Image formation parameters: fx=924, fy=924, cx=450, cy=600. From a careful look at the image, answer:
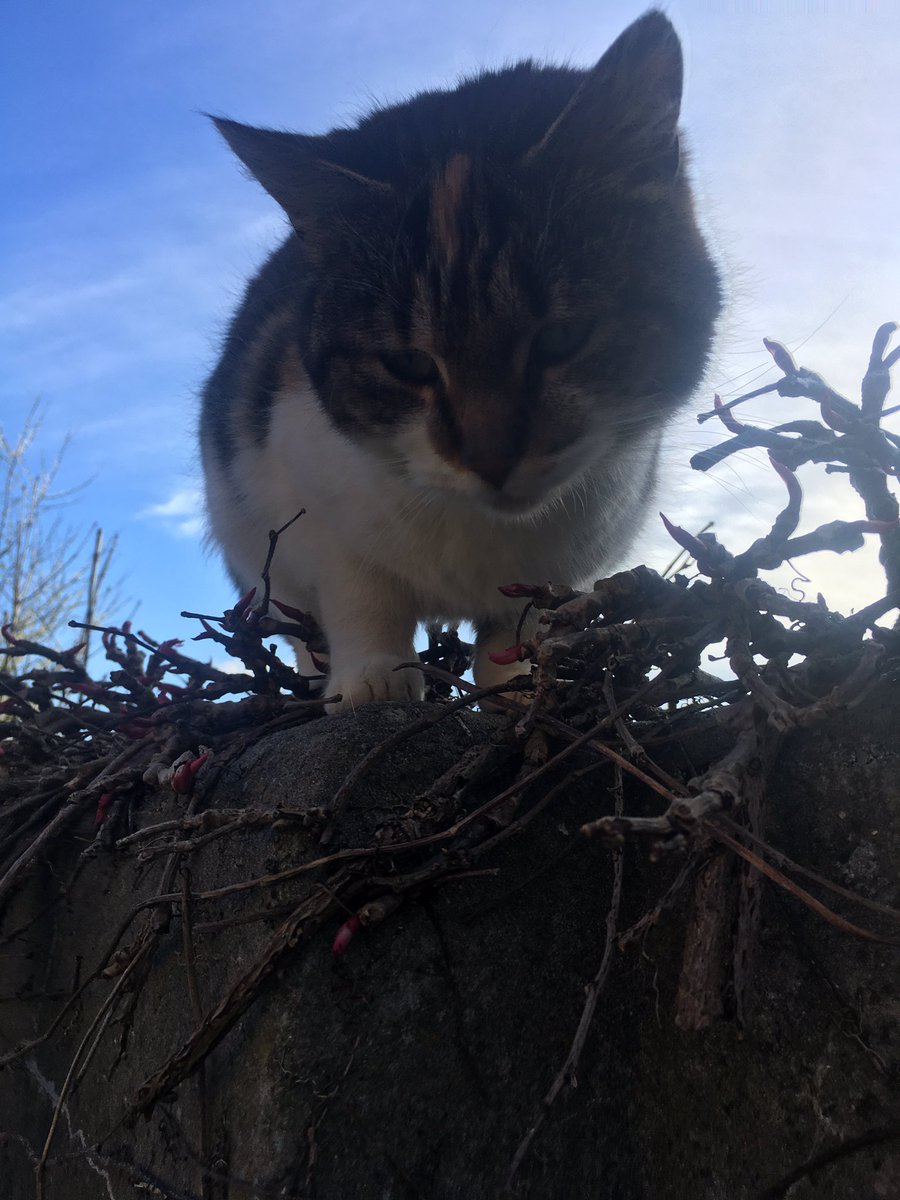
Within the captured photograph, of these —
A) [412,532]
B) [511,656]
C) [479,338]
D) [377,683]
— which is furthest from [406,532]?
[511,656]

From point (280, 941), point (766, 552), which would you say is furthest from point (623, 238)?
point (280, 941)

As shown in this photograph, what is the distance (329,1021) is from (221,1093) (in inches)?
5.7

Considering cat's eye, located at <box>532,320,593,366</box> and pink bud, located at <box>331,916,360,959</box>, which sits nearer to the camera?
pink bud, located at <box>331,916,360,959</box>

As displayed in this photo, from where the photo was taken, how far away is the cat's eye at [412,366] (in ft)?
5.18

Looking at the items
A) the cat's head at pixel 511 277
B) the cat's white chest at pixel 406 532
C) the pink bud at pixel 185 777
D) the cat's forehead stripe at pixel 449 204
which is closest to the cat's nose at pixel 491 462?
the cat's head at pixel 511 277

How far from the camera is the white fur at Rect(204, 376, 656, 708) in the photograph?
1.62 m

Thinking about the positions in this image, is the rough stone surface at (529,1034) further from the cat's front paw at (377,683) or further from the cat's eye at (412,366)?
the cat's eye at (412,366)

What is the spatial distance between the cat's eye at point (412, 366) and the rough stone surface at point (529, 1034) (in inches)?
27.9

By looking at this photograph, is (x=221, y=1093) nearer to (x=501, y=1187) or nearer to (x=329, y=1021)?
(x=329, y=1021)

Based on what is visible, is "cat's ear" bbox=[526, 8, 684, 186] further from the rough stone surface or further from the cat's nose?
the rough stone surface

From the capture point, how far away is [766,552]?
1.08 meters

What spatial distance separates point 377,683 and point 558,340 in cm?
66

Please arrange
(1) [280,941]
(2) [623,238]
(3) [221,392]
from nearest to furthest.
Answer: (1) [280,941]
(2) [623,238]
(3) [221,392]

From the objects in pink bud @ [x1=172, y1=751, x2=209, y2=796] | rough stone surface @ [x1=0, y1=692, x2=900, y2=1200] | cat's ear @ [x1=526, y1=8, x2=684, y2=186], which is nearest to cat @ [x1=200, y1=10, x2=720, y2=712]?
cat's ear @ [x1=526, y1=8, x2=684, y2=186]
